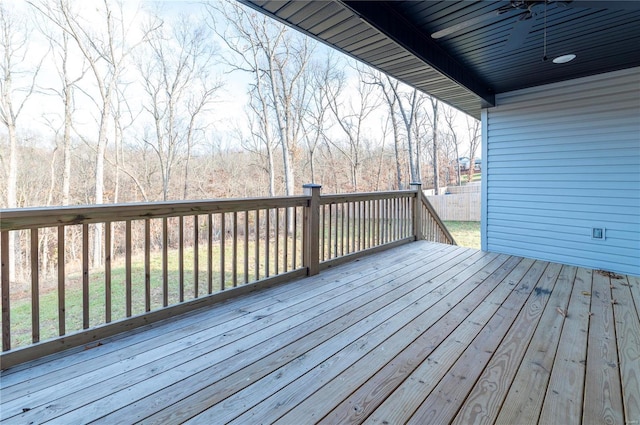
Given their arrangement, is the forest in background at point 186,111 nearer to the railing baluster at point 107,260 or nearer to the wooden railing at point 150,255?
the wooden railing at point 150,255

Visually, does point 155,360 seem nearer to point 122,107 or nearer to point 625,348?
point 625,348

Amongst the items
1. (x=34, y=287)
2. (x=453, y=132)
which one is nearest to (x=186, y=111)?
(x=34, y=287)

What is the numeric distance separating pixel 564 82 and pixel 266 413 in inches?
207

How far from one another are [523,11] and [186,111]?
1260cm

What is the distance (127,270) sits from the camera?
2209 millimetres

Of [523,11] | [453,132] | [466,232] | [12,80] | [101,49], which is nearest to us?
[523,11]

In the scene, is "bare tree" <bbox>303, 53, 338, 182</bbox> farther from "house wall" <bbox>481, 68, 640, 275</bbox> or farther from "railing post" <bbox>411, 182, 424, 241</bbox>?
"house wall" <bbox>481, 68, 640, 275</bbox>

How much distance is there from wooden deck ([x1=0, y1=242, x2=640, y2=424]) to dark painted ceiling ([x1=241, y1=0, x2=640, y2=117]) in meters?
2.20

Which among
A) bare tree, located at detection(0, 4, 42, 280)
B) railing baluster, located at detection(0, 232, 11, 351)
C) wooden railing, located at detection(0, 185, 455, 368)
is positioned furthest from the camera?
bare tree, located at detection(0, 4, 42, 280)

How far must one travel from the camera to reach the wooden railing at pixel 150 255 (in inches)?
74.5

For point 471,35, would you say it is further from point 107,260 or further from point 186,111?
point 186,111

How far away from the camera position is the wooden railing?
1.89m

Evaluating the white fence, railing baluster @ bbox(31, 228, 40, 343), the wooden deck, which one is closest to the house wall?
the wooden deck

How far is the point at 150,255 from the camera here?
464cm
